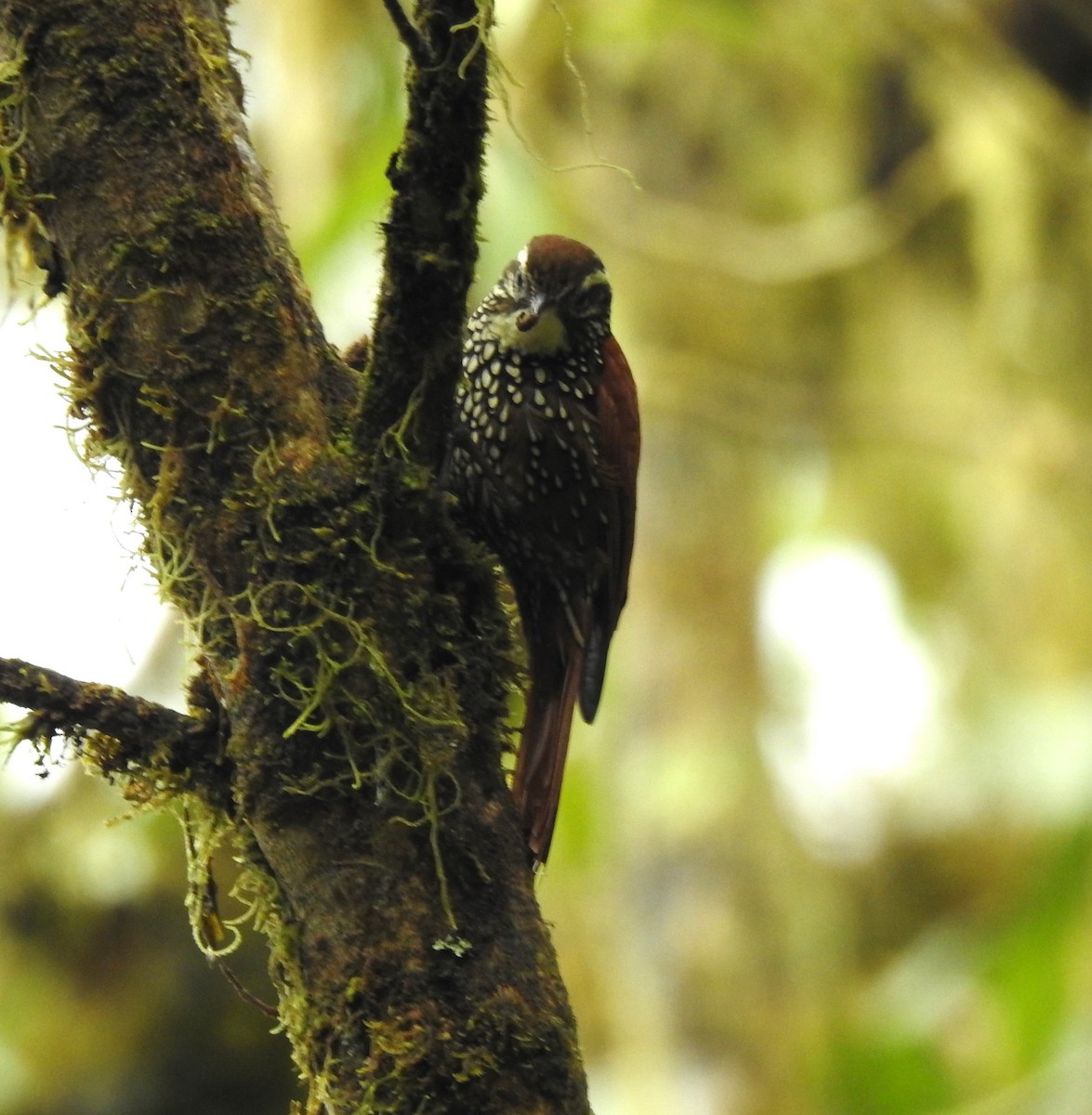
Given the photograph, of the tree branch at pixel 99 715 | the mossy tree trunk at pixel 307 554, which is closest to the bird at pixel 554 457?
the mossy tree trunk at pixel 307 554

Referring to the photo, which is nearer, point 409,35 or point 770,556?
point 409,35

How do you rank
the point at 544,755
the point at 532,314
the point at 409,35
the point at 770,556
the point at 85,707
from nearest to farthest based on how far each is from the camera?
the point at 409,35
the point at 85,707
the point at 544,755
the point at 532,314
the point at 770,556

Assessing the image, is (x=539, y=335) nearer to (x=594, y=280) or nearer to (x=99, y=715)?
(x=594, y=280)

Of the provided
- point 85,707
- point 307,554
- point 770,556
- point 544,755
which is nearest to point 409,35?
point 307,554

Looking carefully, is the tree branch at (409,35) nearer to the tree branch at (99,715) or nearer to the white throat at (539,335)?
the tree branch at (99,715)

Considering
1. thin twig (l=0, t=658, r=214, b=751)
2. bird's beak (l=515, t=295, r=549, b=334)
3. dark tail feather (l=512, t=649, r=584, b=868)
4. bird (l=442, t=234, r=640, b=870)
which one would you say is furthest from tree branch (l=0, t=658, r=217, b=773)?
bird's beak (l=515, t=295, r=549, b=334)

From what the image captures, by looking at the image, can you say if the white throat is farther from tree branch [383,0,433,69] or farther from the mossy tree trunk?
tree branch [383,0,433,69]

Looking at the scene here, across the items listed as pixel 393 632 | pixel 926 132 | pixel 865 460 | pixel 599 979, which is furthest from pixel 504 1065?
pixel 926 132

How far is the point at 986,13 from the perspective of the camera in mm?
6902

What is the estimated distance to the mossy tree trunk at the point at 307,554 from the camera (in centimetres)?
155

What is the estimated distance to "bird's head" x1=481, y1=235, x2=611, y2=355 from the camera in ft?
8.93

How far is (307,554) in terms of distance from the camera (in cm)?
167

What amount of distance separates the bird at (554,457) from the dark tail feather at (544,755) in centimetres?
3

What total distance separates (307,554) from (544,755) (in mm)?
821
